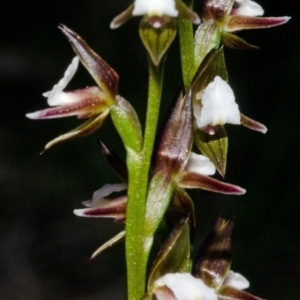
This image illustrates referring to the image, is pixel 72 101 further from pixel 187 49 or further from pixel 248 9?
pixel 248 9

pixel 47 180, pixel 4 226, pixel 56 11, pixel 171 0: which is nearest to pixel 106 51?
pixel 56 11

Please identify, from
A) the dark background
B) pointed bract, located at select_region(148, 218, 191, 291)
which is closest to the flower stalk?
pointed bract, located at select_region(148, 218, 191, 291)

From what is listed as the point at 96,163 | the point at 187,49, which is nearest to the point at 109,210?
the point at 187,49

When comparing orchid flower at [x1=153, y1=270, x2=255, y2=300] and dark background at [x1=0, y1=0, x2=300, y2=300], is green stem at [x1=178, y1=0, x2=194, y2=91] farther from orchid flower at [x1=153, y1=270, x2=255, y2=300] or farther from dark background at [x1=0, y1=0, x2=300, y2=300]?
dark background at [x1=0, y1=0, x2=300, y2=300]

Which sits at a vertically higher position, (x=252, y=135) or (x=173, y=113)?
(x=173, y=113)

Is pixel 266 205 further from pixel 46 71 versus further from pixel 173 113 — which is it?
pixel 173 113
